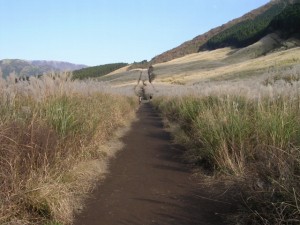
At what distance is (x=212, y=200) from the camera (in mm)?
6699

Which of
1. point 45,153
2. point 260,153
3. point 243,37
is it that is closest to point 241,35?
point 243,37

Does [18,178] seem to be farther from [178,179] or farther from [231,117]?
[231,117]

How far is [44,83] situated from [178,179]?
11.2ft

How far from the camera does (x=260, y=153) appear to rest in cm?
637

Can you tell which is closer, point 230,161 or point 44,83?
point 230,161

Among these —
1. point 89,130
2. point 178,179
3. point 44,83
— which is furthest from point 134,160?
point 44,83

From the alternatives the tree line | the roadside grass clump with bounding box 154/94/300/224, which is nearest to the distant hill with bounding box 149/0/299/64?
the tree line

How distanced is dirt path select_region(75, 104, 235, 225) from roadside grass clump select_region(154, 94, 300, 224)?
1.79ft

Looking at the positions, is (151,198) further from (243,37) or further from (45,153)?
(243,37)

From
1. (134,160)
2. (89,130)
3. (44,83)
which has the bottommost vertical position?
(134,160)

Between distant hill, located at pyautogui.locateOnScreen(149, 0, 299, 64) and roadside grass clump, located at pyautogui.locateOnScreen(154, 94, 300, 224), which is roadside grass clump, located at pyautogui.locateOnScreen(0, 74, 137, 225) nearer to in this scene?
roadside grass clump, located at pyautogui.locateOnScreen(154, 94, 300, 224)

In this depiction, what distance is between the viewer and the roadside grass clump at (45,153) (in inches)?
204

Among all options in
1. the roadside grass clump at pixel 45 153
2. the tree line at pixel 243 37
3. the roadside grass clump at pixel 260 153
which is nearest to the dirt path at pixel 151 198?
the roadside grass clump at pixel 45 153

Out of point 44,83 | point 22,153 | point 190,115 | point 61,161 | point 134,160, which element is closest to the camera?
point 22,153
